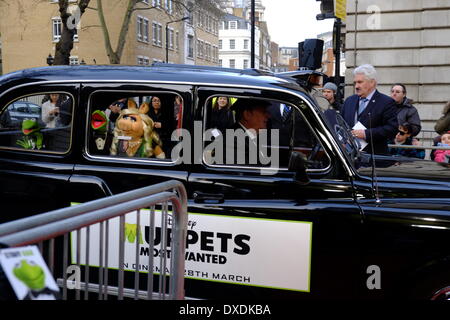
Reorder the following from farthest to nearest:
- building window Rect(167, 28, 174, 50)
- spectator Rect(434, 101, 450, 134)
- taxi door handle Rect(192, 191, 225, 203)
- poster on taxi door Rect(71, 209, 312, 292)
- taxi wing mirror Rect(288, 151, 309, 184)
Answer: building window Rect(167, 28, 174, 50), spectator Rect(434, 101, 450, 134), taxi door handle Rect(192, 191, 225, 203), poster on taxi door Rect(71, 209, 312, 292), taxi wing mirror Rect(288, 151, 309, 184)

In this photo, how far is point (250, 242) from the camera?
343 centimetres

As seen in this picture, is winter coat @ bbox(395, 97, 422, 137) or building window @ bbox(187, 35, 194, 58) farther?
building window @ bbox(187, 35, 194, 58)

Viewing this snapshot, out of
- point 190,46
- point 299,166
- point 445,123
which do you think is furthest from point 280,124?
point 190,46

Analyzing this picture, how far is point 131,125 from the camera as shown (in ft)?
12.6

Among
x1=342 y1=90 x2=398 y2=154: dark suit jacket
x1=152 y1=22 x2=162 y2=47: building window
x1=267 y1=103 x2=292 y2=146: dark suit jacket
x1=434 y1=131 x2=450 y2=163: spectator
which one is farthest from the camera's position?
x1=152 y1=22 x2=162 y2=47: building window

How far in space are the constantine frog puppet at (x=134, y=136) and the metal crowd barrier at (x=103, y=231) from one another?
2.97ft

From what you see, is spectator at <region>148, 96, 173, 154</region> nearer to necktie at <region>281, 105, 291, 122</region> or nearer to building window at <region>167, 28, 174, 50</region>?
necktie at <region>281, 105, 291, 122</region>

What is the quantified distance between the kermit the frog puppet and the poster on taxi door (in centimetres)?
131

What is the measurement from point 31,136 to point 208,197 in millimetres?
1523

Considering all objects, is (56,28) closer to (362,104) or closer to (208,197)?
(362,104)

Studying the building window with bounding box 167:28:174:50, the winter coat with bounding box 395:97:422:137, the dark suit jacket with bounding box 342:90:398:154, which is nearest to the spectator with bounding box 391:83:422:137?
the winter coat with bounding box 395:97:422:137

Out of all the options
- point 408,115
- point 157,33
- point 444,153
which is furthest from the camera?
point 157,33

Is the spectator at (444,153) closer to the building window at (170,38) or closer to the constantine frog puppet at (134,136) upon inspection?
the constantine frog puppet at (134,136)

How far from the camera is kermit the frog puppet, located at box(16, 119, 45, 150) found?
3988 mm
